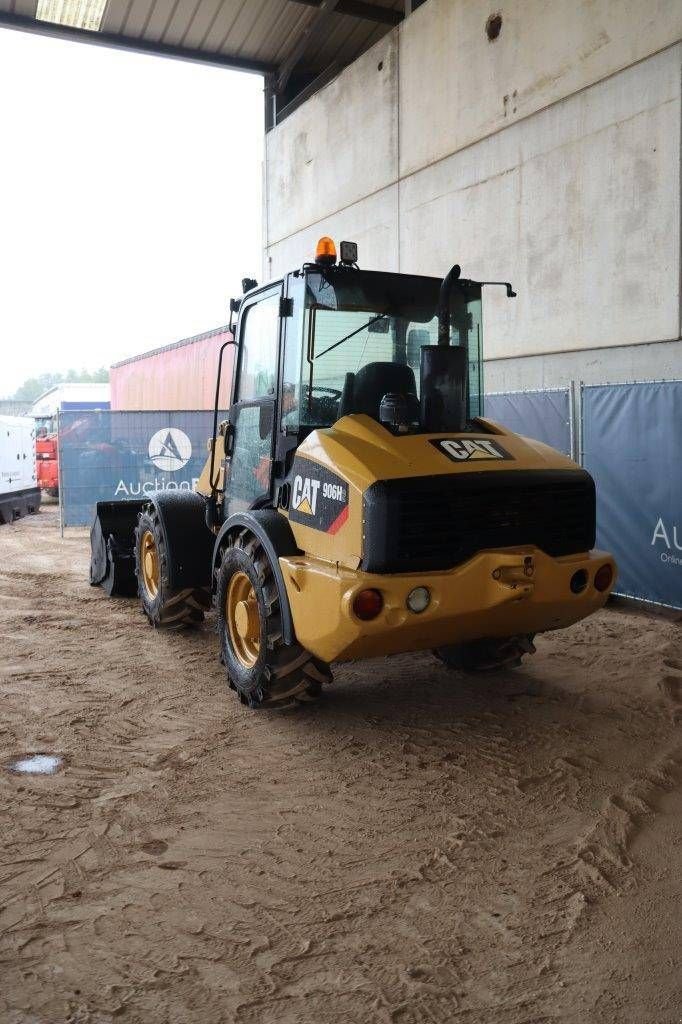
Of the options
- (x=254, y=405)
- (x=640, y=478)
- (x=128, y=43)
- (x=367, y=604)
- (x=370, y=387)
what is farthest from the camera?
(x=128, y=43)

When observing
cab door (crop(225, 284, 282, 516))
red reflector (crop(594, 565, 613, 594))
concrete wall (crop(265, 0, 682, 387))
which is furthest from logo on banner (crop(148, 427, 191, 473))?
red reflector (crop(594, 565, 613, 594))

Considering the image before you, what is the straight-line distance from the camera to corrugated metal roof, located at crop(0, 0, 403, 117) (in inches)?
510

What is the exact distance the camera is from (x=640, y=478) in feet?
26.0

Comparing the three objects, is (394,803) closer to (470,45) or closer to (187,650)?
(187,650)

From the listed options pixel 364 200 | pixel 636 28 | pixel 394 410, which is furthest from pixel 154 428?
pixel 394 410

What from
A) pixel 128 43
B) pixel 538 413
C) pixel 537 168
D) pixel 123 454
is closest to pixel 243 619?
pixel 538 413

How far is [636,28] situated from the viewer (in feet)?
26.5

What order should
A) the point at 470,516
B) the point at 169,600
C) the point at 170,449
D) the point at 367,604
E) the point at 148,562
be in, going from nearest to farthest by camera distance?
the point at 367,604 < the point at 470,516 < the point at 169,600 < the point at 148,562 < the point at 170,449

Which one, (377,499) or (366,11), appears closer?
(377,499)

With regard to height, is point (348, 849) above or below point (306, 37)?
below

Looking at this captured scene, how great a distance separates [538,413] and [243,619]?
4.89m

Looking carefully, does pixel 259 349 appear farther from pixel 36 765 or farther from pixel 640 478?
pixel 640 478

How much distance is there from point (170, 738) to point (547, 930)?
246 cm

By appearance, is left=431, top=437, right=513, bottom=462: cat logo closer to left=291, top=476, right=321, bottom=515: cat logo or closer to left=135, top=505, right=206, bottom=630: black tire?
left=291, top=476, right=321, bottom=515: cat logo
